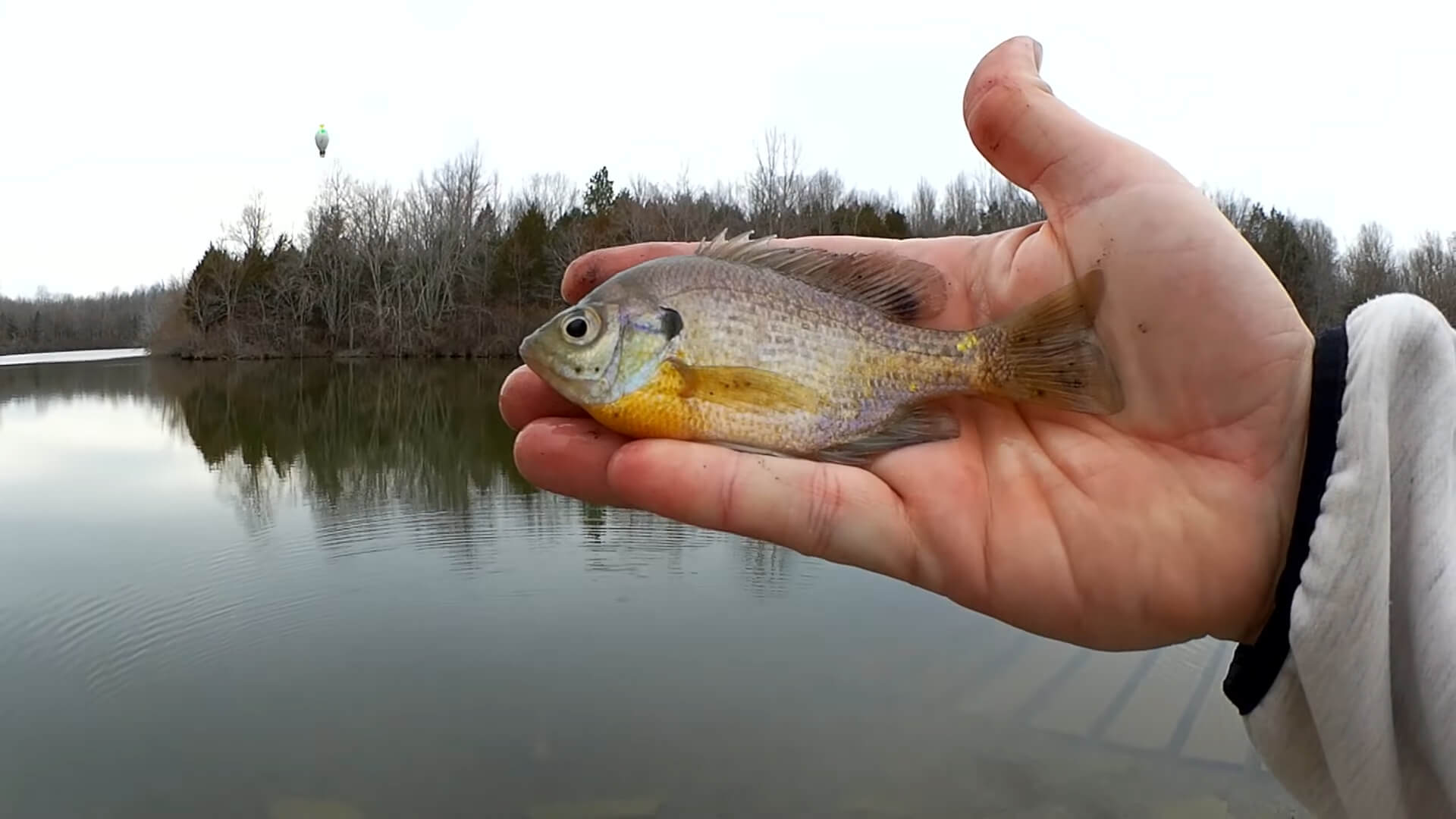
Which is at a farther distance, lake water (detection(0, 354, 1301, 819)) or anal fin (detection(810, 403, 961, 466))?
lake water (detection(0, 354, 1301, 819))

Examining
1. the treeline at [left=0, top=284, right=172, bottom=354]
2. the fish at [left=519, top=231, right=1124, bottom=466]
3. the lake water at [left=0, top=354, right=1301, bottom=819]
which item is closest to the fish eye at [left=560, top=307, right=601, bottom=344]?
the fish at [left=519, top=231, right=1124, bottom=466]

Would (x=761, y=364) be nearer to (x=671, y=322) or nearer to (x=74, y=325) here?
(x=671, y=322)

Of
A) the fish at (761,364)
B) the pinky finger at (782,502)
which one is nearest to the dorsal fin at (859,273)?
the fish at (761,364)

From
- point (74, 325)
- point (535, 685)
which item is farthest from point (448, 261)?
point (74, 325)

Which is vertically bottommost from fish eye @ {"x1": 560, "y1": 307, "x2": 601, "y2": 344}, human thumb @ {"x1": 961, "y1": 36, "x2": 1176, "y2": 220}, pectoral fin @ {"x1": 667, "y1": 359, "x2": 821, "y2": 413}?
pectoral fin @ {"x1": 667, "y1": 359, "x2": 821, "y2": 413}

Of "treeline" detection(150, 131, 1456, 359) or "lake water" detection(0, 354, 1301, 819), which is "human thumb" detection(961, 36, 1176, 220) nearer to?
"lake water" detection(0, 354, 1301, 819)

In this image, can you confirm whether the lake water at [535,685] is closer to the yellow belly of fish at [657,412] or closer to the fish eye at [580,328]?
the yellow belly of fish at [657,412]

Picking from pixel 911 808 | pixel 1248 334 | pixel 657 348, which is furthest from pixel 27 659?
pixel 1248 334
